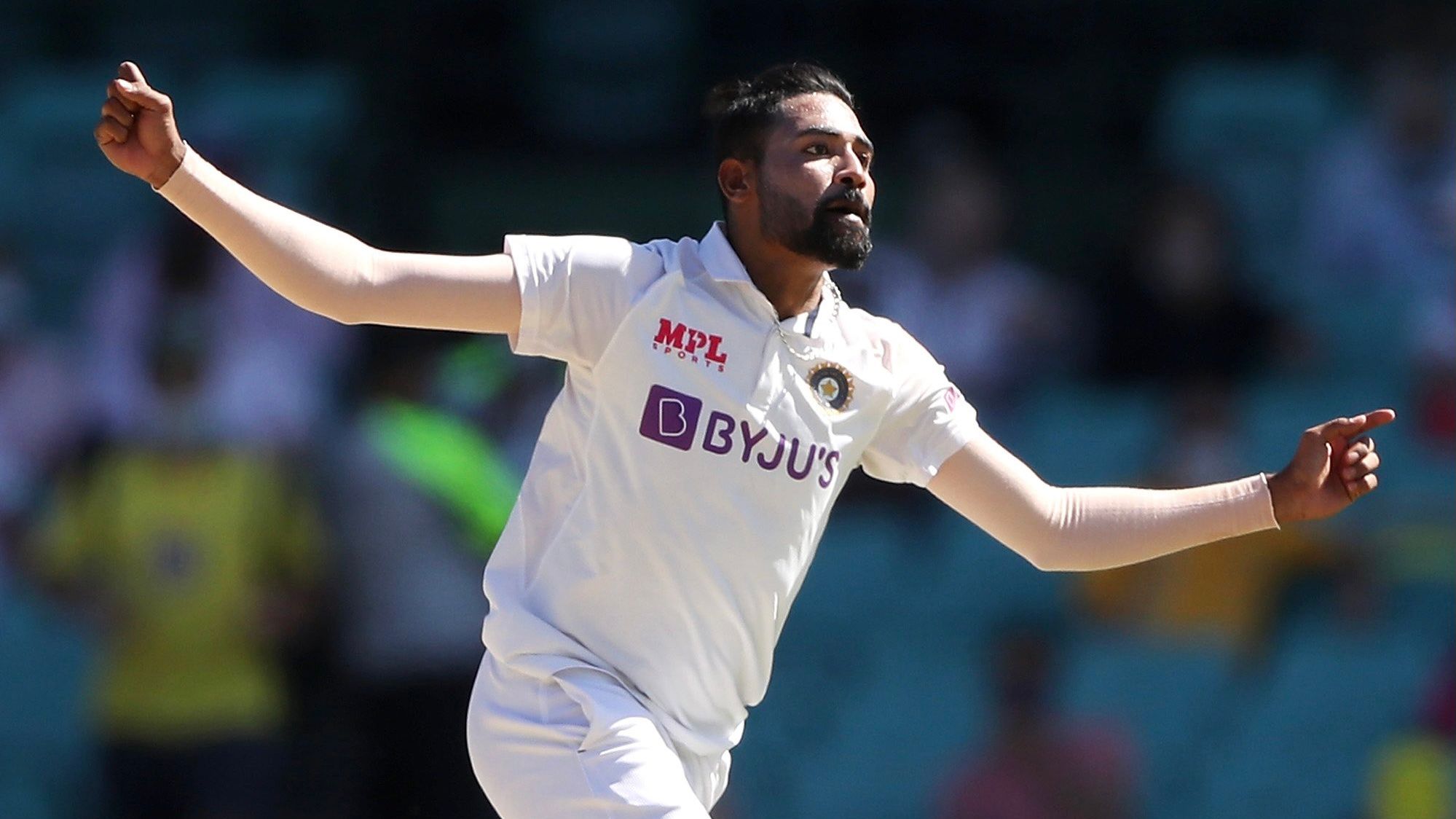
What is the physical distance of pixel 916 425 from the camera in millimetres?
4324

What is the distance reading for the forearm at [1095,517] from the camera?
4375 millimetres

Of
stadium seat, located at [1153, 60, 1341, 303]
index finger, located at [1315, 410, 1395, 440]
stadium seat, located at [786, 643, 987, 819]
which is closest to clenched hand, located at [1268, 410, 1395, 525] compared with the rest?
index finger, located at [1315, 410, 1395, 440]

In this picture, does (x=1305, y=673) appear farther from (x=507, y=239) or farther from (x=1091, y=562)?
(x=507, y=239)

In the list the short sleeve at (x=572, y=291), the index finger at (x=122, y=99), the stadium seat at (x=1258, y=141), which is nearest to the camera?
the index finger at (x=122, y=99)

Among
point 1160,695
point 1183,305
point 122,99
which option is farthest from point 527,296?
point 1183,305

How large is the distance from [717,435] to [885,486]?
4.69 m

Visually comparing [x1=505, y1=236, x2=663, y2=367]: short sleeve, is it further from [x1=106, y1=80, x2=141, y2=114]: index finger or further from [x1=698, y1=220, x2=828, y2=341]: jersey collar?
[x1=106, y1=80, x2=141, y2=114]: index finger

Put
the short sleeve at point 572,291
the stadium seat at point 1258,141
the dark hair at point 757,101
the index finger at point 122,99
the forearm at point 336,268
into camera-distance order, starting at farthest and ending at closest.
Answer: the stadium seat at point 1258,141 < the dark hair at point 757,101 < the short sleeve at point 572,291 < the forearm at point 336,268 < the index finger at point 122,99

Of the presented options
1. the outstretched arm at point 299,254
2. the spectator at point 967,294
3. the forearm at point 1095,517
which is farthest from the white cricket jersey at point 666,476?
the spectator at point 967,294

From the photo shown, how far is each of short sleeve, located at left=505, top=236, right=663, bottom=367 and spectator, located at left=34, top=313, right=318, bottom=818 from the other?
4.01 meters

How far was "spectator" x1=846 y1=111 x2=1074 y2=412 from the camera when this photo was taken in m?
8.67

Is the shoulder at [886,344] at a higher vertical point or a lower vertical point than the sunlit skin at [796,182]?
lower

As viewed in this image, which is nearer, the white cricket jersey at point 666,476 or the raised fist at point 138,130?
the raised fist at point 138,130

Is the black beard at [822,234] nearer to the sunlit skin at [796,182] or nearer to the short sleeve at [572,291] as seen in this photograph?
the sunlit skin at [796,182]
